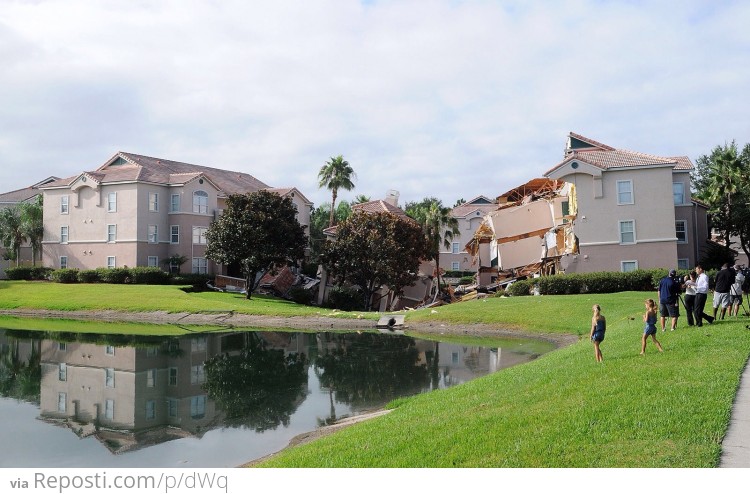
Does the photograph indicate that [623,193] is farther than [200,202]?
No

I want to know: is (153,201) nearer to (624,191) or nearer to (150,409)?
(624,191)

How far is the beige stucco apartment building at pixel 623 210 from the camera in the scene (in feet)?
142

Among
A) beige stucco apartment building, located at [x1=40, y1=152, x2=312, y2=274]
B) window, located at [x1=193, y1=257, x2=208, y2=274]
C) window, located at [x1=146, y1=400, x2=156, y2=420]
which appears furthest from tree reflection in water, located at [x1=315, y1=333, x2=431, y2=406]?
beige stucco apartment building, located at [x1=40, y1=152, x2=312, y2=274]

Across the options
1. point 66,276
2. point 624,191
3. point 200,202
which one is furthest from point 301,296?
point 624,191

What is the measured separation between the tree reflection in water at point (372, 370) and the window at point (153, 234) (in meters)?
31.8

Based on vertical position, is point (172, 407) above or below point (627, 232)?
below

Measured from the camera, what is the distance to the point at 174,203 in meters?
59.9

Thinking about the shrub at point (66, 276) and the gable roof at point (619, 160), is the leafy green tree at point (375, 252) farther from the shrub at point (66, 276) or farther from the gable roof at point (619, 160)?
the shrub at point (66, 276)

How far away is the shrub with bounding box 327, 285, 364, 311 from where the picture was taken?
50097mm

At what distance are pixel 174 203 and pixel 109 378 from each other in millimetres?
38547

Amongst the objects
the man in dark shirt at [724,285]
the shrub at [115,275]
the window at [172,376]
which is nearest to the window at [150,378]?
the window at [172,376]

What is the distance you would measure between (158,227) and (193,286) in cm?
838

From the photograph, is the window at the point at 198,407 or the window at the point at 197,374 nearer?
the window at the point at 198,407

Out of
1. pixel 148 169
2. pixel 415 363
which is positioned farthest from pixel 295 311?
pixel 148 169
